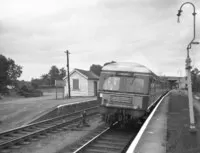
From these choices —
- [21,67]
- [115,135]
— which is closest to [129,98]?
[115,135]

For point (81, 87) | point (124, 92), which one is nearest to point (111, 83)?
point (124, 92)

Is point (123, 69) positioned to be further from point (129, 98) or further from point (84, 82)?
point (84, 82)

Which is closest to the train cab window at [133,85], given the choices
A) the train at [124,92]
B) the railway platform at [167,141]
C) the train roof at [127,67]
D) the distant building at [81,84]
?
the train at [124,92]

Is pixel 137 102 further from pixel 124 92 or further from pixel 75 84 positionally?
pixel 75 84

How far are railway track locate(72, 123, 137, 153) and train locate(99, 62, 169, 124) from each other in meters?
0.78

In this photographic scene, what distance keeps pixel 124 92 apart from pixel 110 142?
2421mm

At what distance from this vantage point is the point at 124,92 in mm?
10961

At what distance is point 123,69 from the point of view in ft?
37.0

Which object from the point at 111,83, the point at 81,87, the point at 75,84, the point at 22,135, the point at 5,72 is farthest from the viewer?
the point at 5,72

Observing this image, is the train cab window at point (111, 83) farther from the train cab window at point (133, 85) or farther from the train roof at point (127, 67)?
the train roof at point (127, 67)

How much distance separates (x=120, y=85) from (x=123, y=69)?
0.79 m

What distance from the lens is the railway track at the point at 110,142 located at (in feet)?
28.3

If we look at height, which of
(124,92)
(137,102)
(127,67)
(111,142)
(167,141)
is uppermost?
(127,67)

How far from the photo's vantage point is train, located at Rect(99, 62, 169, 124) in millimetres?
10680
